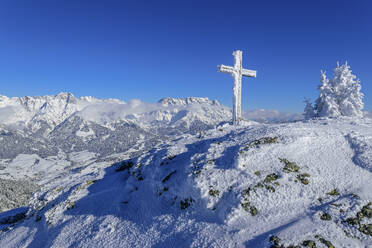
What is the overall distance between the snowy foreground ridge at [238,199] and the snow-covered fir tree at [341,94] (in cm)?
1767

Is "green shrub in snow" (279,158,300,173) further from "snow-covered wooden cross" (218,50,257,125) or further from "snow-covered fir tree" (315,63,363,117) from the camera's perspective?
"snow-covered fir tree" (315,63,363,117)

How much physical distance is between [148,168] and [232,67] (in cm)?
1959

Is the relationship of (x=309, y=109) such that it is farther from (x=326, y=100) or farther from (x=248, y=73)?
(x=248, y=73)

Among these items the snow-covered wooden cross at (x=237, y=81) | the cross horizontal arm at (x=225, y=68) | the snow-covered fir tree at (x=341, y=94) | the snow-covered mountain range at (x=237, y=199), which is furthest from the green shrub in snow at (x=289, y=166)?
the snow-covered fir tree at (x=341, y=94)

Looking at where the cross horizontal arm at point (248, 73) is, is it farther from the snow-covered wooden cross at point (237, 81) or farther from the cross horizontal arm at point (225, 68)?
the cross horizontal arm at point (225, 68)

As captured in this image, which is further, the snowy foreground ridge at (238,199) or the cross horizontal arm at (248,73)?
the cross horizontal arm at (248,73)

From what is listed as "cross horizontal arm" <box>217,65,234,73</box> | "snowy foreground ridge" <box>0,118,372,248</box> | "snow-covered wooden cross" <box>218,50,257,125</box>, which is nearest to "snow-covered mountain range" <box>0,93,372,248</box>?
"snowy foreground ridge" <box>0,118,372,248</box>

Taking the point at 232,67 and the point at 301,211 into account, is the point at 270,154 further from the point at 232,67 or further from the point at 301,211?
the point at 232,67

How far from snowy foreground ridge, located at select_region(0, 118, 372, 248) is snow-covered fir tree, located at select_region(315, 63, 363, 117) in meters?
17.7

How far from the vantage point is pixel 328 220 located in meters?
12.1

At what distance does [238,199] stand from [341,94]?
123ft

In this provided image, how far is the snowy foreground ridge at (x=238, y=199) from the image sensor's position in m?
12.2

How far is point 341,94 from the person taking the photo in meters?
40.5

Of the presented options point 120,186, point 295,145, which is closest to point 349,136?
point 295,145
